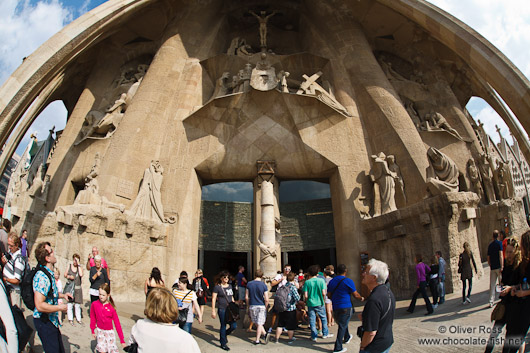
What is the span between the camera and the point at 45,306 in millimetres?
2992

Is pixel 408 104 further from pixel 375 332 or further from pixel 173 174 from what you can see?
pixel 375 332

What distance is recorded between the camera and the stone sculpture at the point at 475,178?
10891 millimetres

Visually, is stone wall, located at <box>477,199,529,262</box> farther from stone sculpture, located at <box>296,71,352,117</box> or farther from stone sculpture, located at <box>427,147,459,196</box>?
stone sculpture, located at <box>296,71,352,117</box>

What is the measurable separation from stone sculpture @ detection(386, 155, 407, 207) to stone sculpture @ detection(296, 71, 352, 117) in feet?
7.09

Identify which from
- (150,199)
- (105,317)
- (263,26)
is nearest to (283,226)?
(150,199)

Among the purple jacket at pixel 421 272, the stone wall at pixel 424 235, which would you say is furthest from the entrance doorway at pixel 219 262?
the purple jacket at pixel 421 272

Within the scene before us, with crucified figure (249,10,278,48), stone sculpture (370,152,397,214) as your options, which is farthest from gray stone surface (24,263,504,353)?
crucified figure (249,10,278,48)

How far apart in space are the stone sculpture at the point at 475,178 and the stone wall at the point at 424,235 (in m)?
2.01

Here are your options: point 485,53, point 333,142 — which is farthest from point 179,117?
point 485,53

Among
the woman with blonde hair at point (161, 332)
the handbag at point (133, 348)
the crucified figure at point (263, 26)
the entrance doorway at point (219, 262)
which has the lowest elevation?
the handbag at point (133, 348)

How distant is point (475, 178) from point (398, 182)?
2.15 metres

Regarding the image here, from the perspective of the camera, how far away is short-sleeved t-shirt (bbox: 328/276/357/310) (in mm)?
4883

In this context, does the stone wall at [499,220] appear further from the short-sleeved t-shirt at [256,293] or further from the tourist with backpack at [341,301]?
the short-sleeved t-shirt at [256,293]

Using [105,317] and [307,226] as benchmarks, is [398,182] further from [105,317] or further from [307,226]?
[105,317]
